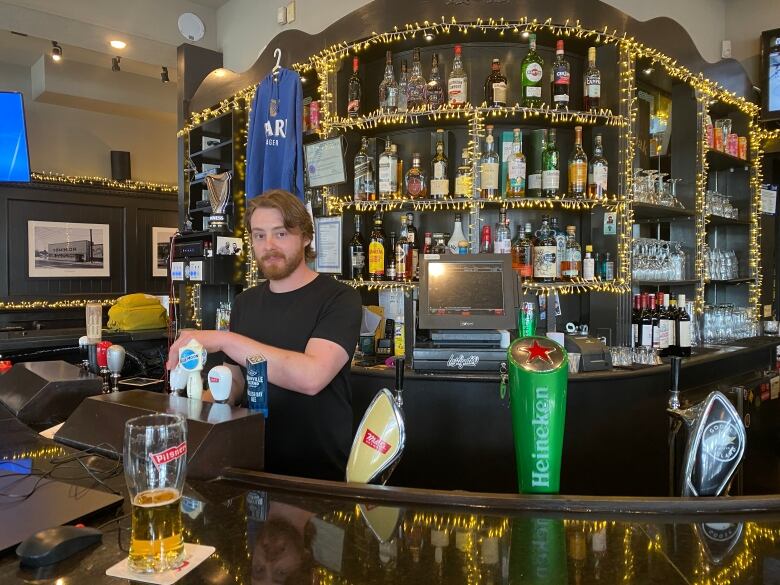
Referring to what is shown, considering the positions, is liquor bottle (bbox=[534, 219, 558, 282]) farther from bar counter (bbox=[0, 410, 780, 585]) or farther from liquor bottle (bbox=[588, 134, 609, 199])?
bar counter (bbox=[0, 410, 780, 585])

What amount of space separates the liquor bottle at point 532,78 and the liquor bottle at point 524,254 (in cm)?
63

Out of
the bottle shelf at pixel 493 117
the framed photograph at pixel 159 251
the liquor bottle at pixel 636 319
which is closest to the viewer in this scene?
the bottle shelf at pixel 493 117

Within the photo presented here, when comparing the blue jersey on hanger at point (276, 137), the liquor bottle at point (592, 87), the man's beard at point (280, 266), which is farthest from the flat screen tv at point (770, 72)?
the man's beard at point (280, 266)

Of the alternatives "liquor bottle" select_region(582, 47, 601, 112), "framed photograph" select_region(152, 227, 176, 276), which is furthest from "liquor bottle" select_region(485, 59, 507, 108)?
"framed photograph" select_region(152, 227, 176, 276)

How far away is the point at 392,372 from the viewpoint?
9.36ft

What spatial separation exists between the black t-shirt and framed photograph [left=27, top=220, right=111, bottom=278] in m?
5.39

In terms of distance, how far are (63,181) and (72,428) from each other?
571 centimetres

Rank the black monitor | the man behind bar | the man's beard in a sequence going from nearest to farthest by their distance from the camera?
the man behind bar, the man's beard, the black monitor

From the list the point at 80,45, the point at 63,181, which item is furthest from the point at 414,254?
the point at 63,181

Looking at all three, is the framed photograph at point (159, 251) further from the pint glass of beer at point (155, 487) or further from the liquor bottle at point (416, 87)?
the pint glass of beer at point (155, 487)

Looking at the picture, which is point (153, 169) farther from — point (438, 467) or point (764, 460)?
point (764, 460)

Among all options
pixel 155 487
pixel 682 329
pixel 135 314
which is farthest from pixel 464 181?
pixel 135 314

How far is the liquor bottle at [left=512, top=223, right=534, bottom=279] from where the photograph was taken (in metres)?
3.16

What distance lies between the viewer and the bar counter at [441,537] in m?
0.84
